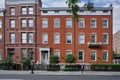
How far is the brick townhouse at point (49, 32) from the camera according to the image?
58031mm

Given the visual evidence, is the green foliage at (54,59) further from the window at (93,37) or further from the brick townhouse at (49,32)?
the window at (93,37)

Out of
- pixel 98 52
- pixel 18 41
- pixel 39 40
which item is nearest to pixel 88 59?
pixel 98 52

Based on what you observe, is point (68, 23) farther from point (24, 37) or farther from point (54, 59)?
point (24, 37)

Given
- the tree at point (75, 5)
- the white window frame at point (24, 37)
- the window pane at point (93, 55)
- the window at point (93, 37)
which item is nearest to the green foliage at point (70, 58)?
the window pane at point (93, 55)

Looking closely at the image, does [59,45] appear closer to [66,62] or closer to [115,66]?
[66,62]

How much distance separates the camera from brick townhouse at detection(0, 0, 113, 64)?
5803 cm

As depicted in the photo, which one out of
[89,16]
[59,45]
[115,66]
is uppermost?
[89,16]

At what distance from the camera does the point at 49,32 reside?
58906mm

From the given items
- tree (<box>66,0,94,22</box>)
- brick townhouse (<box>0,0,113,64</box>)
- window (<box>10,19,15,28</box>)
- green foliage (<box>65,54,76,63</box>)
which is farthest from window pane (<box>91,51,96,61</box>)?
tree (<box>66,0,94,22</box>)

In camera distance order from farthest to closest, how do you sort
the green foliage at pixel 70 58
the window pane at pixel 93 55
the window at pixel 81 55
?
the window at pixel 81 55 < the window pane at pixel 93 55 < the green foliage at pixel 70 58

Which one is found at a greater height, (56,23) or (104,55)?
(56,23)

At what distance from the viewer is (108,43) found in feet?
190

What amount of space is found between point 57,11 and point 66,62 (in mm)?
10837

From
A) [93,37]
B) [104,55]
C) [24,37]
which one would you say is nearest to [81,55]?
[93,37]
